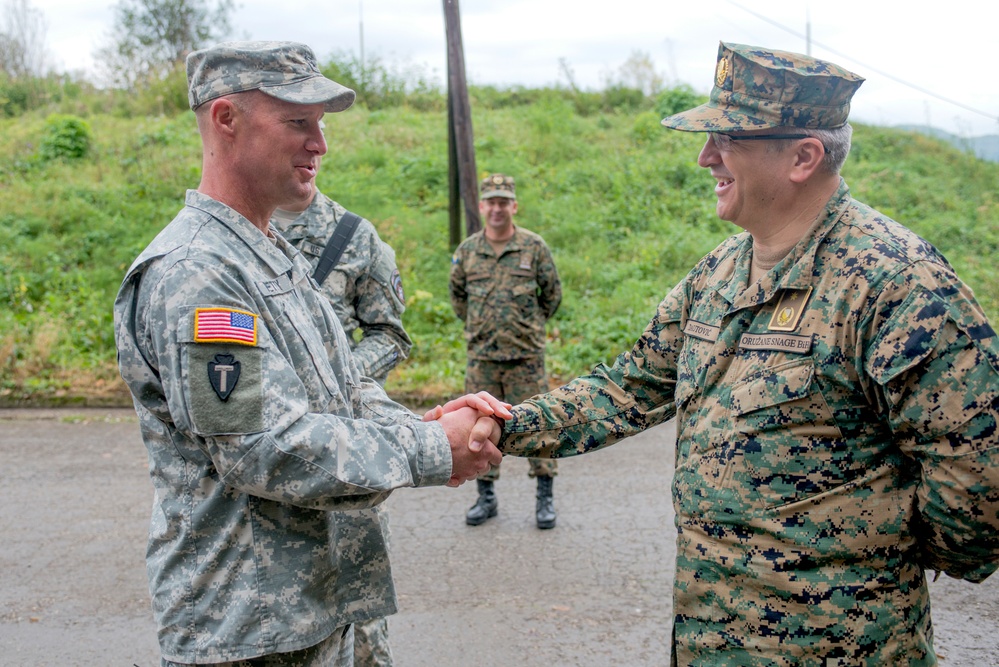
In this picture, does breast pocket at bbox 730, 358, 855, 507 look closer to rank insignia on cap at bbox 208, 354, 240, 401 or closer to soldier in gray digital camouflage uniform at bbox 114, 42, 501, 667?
soldier in gray digital camouflage uniform at bbox 114, 42, 501, 667

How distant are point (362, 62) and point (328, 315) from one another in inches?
620

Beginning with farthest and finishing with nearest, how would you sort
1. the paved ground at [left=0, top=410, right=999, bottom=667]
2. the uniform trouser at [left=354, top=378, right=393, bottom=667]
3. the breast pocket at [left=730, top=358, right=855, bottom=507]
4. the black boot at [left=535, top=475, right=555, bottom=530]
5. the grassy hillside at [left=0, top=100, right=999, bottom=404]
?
the grassy hillside at [left=0, top=100, right=999, bottom=404] → the black boot at [left=535, top=475, right=555, bottom=530] → the paved ground at [left=0, top=410, right=999, bottom=667] → the uniform trouser at [left=354, top=378, right=393, bottom=667] → the breast pocket at [left=730, top=358, right=855, bottom=507]

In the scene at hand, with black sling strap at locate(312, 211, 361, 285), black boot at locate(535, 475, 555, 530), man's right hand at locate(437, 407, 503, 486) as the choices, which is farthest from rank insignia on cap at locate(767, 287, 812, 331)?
black boot at locate(535, 475, 555, 530)

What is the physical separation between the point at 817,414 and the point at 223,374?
4.52 feet

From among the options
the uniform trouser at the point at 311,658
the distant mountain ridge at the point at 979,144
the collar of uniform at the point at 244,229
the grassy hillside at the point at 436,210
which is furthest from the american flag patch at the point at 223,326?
the distant mountain ridge at the point at 979,144

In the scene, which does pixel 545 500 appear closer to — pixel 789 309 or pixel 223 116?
pixel 789 309

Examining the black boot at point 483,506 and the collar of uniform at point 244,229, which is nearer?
the collar of uniform at point 244,229

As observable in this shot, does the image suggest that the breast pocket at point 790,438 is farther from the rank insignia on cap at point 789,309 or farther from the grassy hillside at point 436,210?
the grassy hillside at point 436,210

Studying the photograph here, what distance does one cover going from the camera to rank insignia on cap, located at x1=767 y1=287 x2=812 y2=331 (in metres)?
2.08

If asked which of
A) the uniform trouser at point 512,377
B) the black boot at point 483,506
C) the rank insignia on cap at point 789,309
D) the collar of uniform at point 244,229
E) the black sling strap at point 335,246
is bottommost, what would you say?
the black boot at point 483,506

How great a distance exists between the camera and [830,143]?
219 cm

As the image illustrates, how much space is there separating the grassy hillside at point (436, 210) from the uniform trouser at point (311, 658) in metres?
5.22

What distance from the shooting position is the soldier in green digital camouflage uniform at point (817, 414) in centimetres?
187

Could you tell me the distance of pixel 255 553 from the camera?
1.98 meters
